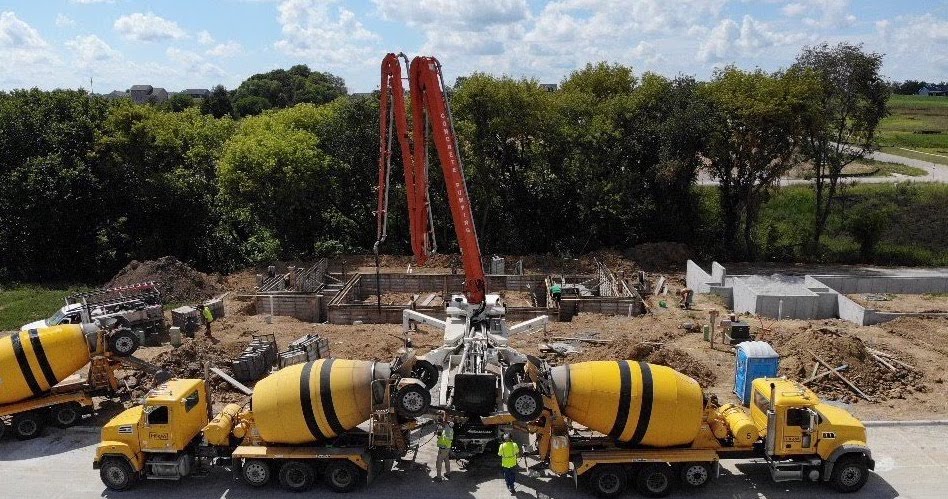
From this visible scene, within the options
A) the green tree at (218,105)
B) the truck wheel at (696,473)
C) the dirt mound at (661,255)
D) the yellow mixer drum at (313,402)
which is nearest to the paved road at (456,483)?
the truck wheel at (696,473)

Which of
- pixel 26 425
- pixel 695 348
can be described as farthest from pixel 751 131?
pixel 26 425

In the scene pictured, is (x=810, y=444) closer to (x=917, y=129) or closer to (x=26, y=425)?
(x=26, y=425)

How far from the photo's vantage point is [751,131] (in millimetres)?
37062

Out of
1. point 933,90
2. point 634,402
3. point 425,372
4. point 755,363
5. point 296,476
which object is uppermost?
point 933,90

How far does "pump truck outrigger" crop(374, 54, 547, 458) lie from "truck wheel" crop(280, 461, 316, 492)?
3347 millimetres

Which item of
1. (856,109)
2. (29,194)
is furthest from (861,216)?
(29,194)

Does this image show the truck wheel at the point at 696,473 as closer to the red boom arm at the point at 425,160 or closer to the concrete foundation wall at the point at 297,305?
the red boom arm at the point at 425,160

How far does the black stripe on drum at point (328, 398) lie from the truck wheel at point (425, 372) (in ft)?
8.72

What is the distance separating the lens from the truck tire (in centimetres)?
1928

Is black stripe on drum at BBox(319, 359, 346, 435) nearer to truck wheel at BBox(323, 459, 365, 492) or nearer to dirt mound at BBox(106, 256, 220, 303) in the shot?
truck wheel at BBox(323, 459, 365, 492)

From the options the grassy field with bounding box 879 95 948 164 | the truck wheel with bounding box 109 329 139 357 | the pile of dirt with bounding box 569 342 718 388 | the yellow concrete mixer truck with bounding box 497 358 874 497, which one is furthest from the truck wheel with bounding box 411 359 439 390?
the grassy field with bounding box 879 95 948 164

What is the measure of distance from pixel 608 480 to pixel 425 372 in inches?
203

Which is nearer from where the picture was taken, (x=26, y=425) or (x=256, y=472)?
(x=256, y=472)

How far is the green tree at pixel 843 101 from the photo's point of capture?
123 feet
